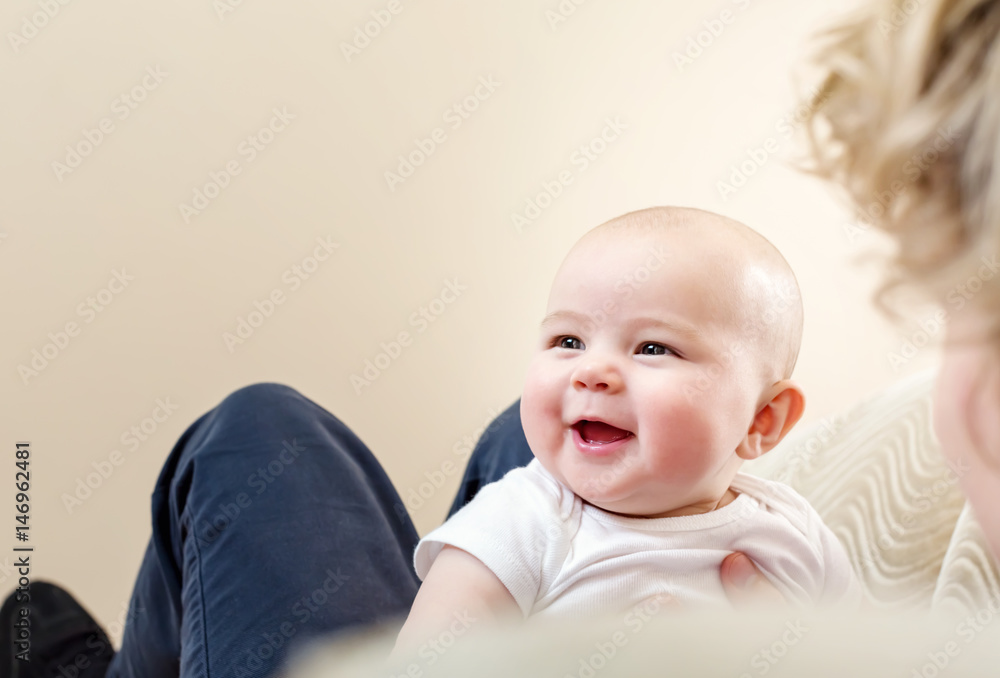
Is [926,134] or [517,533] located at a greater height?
[926,134]

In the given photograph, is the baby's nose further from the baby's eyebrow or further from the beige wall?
the beige wall

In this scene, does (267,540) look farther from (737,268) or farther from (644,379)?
(737,268)

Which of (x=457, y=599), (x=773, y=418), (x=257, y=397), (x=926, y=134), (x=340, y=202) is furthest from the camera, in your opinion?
(x=340, y=202)

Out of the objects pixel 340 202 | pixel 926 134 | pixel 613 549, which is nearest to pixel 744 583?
pixel 613 549

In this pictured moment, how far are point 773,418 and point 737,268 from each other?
166 mm

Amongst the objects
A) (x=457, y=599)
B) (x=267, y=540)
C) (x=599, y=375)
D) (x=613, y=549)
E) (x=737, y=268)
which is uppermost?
(x=737, y=268)

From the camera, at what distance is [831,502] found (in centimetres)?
105

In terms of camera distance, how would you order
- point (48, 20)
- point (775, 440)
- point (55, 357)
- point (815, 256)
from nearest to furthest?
1. point (775, 440)
2. point (48, 20)
3. point (55, 357)
4. point (815, 256)

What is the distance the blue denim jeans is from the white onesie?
181mm

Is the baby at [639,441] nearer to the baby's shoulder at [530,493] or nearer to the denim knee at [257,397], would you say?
the baby's shoulder at [530,493]

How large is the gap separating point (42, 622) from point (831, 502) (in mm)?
1312

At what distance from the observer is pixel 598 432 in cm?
78

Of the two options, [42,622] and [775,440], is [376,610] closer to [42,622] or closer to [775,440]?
[775,440]

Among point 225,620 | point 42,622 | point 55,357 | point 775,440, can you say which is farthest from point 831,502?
point 55,357
